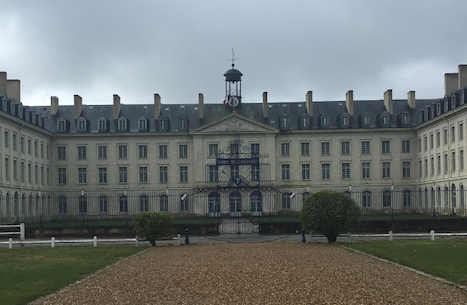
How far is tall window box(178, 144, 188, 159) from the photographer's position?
49.7 metres

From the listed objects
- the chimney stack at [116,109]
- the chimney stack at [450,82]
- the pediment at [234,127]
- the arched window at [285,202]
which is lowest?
the arched window at [285,202]

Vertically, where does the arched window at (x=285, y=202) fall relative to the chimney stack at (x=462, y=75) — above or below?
below

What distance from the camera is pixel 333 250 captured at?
20016 millimetres

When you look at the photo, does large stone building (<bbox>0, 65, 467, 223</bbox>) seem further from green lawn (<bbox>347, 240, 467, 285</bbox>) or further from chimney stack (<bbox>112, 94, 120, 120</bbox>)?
green lawn (<bbox>347, 240, 467, 285</bbox>)

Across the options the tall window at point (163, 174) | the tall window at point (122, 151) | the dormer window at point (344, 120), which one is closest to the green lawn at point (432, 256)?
the dormer window at point (344, 120)

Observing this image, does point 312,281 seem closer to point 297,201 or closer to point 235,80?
point 297,201

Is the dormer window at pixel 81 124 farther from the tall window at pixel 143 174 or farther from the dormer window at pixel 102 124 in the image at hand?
the tall window at pixel 143 174

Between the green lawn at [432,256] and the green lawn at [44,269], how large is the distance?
7.78 metres

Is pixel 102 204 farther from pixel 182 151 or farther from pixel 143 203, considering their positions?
pixel 182 151

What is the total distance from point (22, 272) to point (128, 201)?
1355 inches

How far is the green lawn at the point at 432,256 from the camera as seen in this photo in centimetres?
1337

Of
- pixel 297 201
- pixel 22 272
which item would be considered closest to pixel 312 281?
pixel 22 272

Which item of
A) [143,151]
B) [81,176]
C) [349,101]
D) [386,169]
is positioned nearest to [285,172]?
[349,101]

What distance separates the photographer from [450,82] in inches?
1788
